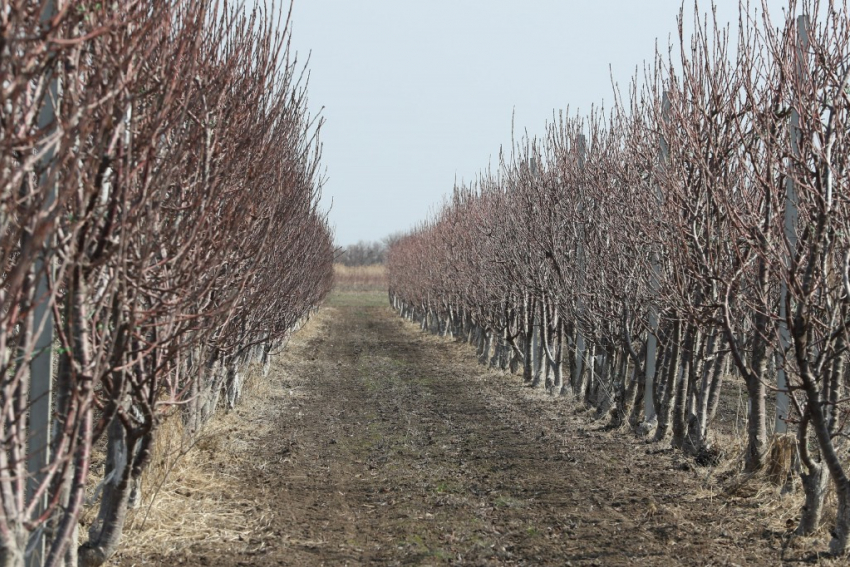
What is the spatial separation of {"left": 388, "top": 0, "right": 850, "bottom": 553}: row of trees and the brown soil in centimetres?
67

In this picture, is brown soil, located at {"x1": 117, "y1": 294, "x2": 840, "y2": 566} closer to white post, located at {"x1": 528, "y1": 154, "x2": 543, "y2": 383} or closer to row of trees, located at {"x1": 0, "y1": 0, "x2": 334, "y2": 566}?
row of trees, located at {"x1": 0, "y1": 0, "x2": 334, "y2": 566}

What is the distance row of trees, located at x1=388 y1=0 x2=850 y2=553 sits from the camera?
16.8 feet

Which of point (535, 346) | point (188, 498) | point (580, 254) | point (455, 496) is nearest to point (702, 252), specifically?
point (455, 496)

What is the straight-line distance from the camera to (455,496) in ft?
22.4

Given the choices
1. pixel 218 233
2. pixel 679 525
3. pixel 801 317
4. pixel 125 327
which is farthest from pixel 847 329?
pixel 125 327

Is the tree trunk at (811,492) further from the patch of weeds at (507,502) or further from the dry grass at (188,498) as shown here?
the dry grass at (188,498)

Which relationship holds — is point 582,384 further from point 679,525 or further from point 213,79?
point 213,79

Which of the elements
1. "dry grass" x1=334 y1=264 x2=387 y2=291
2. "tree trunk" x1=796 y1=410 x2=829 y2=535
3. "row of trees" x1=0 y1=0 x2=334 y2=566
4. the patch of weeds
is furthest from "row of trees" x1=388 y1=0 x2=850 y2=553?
"dry grass" x1=334 y1=264 x2=387 y2=291

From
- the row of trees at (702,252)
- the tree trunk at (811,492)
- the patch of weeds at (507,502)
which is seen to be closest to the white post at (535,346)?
the row of trees at (702,252)

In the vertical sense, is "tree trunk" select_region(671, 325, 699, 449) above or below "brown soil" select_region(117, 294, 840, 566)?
above

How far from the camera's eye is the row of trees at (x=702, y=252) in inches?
202

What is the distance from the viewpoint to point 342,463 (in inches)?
323

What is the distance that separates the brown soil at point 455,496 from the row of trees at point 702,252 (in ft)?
2.19

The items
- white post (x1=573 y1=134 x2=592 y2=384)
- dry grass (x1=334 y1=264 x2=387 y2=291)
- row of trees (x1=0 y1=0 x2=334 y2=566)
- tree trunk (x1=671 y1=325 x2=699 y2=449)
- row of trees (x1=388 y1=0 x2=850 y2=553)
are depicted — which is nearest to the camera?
row of trees (x1=0 y1=0 x2=334 y2=566)
